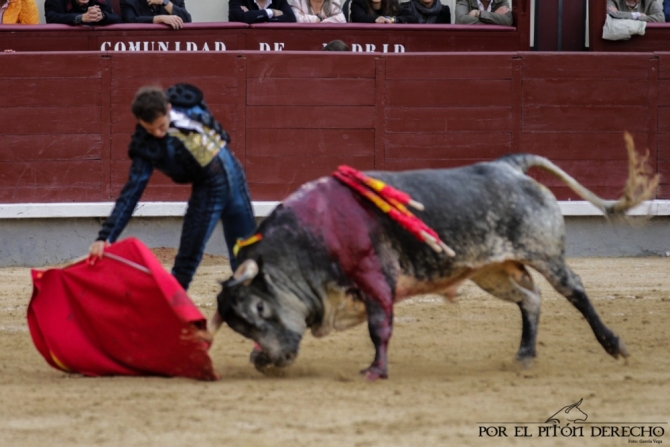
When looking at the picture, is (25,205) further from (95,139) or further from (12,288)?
(12,288)

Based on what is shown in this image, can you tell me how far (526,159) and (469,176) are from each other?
0.34 metres

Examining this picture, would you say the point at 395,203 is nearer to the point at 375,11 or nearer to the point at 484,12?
the point at 375,11

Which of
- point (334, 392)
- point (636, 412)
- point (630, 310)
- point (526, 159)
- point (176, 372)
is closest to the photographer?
point (636, 412)

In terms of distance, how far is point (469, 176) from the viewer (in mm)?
4887

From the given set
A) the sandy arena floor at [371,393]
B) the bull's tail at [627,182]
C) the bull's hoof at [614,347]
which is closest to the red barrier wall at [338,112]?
the sandy arena floor at [371,393]

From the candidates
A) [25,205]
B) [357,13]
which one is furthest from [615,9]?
[25,205]

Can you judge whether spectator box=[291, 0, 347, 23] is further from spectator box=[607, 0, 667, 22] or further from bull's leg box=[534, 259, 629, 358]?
bull's leg box=[534, 259, 629, 358]

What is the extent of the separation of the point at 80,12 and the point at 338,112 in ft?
6.94

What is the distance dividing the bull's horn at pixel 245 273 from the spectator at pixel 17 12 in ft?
17.3

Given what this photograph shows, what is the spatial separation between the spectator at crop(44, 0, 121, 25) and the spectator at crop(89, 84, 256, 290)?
13.5 ft

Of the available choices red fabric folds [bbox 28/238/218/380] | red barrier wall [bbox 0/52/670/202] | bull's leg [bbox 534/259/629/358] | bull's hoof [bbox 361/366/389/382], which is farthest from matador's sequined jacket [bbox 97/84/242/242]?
red barrier wall [bbox 0/52/670/202]

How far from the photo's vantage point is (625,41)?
30.2ft

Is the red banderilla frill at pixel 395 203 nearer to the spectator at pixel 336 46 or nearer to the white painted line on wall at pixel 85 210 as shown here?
the white painted line on wall at pixel 85 210

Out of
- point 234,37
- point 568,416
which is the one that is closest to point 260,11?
point 234,37
